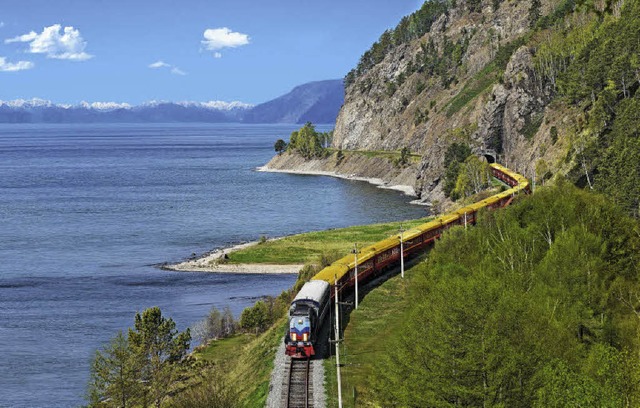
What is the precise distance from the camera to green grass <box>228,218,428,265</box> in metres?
113

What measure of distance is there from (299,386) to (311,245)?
7915 cm

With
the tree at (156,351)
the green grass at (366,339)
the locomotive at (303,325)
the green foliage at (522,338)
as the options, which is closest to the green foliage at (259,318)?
the tree at (156,351)

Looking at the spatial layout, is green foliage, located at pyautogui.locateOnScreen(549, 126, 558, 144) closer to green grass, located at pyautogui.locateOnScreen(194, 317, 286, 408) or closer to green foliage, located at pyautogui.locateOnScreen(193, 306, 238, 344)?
green foliage, located at pyautogui.locateOnScreen(193, 306, 238, 344)

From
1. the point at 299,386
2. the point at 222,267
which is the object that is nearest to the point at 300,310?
the point at 299,386

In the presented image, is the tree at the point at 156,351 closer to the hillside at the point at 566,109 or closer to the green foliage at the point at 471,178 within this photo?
the hillside at the point at 566,109

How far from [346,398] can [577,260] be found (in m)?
18.6

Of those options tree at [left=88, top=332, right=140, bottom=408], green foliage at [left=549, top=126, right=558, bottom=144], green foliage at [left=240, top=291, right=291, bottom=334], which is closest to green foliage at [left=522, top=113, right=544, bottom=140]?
green foliage at [left=549, top=126, right=558, bottom=144]

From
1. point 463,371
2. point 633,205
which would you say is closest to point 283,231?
point 633,205

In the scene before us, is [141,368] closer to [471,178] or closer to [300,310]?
[300,310]

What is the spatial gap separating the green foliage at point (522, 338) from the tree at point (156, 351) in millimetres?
17062

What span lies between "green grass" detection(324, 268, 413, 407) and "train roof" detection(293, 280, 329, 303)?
3.69 meters

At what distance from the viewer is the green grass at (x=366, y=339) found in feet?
134

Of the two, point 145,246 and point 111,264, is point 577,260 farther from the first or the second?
point 145,246

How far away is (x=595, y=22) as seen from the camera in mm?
155625
